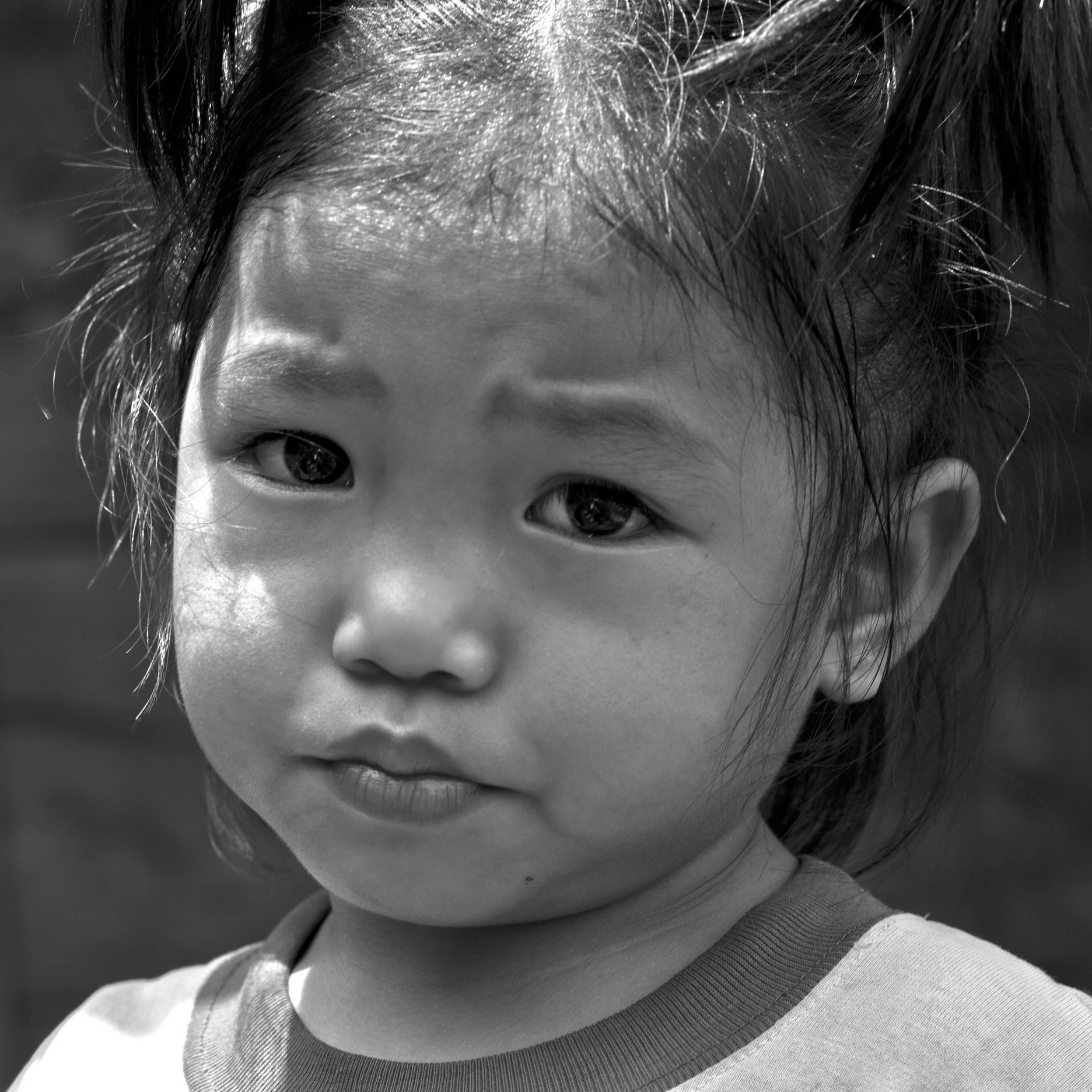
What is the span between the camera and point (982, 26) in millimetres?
1009

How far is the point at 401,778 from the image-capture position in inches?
40.7

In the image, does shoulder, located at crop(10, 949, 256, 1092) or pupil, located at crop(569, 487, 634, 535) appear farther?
shoulder, located at crop(10, 949, 256, 1092)

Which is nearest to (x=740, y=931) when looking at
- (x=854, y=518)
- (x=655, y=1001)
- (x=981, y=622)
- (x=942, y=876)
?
(x=655, y=1001)

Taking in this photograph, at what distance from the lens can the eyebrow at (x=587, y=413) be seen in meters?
0.99

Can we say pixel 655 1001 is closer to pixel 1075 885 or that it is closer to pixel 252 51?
pixel 252 51

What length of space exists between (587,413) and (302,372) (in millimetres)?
190

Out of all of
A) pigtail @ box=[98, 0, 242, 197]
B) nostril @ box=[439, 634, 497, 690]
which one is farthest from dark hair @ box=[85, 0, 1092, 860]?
nostril @ box=[439, 634, 497, 690]

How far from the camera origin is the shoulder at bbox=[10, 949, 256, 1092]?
51.7 inches

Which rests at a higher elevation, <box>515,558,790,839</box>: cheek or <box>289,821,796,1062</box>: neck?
<box>515,558,790,839</box>: cheek

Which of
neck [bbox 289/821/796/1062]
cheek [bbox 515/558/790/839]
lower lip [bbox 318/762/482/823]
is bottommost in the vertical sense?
neck [bbox 289/821/796/1062]

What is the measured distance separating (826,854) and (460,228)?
767mm

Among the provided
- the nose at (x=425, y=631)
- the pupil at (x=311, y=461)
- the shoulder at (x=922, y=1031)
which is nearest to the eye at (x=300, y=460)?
the pupil at (x=311, y=461)

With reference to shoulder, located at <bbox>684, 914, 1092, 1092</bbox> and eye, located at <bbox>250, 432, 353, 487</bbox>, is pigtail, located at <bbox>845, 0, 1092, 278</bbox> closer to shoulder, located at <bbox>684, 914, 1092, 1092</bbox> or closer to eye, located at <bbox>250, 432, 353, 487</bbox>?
eye, located at <bbox>250, 432, 353, 487</bbox>

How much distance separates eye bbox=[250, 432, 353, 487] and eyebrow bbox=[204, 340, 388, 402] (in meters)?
0.04
